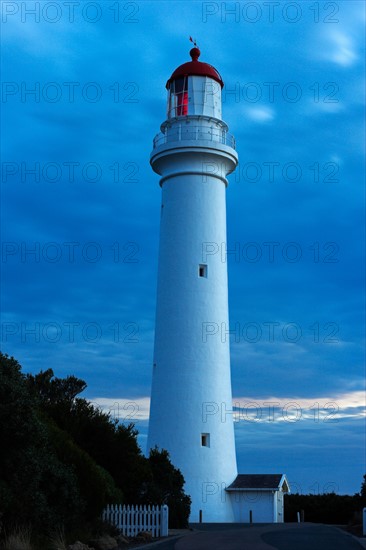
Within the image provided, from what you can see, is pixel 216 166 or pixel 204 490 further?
pixel 216 166

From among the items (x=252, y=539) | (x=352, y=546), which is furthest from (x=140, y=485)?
(x=352, y=546)

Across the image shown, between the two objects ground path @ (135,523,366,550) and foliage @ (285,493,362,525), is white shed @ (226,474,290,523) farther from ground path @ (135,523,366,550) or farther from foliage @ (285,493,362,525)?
ground path @ (135,523,366,550)

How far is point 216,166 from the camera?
36.7 metres

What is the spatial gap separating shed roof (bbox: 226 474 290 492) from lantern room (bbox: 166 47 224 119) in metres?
17.4

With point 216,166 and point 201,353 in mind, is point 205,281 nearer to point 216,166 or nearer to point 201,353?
point 201,353

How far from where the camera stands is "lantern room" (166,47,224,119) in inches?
1435

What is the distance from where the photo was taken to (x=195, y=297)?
114 feet

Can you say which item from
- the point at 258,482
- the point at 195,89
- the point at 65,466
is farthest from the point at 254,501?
the point at 195,89

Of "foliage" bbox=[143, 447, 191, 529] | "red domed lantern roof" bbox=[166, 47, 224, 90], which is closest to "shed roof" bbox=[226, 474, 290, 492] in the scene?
"foliage" bbox=[143, 447, 191, 529]

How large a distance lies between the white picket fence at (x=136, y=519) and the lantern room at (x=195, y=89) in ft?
67.0

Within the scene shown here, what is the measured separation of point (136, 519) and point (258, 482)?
1342 cm

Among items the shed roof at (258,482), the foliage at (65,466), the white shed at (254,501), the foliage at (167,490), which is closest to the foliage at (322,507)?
the shed roof at (258,482)

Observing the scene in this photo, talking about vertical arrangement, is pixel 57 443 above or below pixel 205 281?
below

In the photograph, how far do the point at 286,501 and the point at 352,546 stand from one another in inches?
1220
